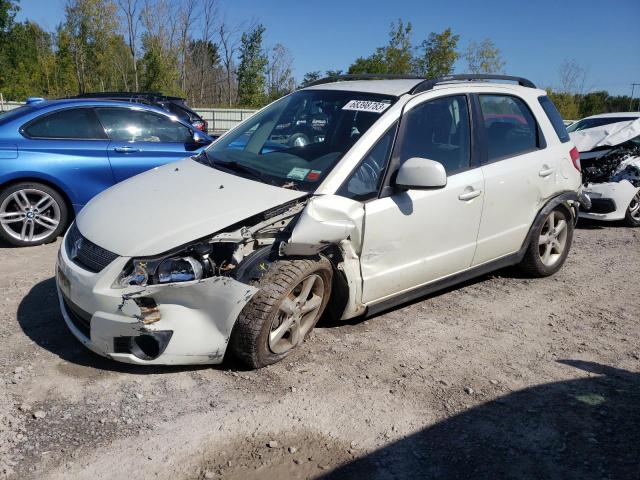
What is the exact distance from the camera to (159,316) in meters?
3.01

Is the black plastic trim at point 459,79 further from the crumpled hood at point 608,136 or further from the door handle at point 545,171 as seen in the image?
the crumpled hood at point 608,136

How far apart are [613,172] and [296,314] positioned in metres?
6.37

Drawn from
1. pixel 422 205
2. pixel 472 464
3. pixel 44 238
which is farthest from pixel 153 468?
pixel 44 238

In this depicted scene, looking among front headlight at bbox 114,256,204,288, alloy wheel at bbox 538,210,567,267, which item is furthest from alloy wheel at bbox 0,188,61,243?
alloy wheel at bbox 538,210,567,267

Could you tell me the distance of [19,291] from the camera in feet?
14.5

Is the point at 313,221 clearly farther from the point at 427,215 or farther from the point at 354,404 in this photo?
the point at 354,404

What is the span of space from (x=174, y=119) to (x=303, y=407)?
458 centimetres

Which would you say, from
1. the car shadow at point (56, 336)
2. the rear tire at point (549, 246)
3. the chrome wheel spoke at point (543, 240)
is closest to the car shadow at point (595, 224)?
the rear tire at point (549, 246)

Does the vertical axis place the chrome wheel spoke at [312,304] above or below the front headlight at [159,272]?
below

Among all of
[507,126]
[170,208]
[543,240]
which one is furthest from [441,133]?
[170,208]

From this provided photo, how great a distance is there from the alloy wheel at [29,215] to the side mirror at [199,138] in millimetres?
1786

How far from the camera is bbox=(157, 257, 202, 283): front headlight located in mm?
2996

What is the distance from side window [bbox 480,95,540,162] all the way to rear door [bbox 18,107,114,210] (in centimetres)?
401

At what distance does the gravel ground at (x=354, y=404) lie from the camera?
2.57m
